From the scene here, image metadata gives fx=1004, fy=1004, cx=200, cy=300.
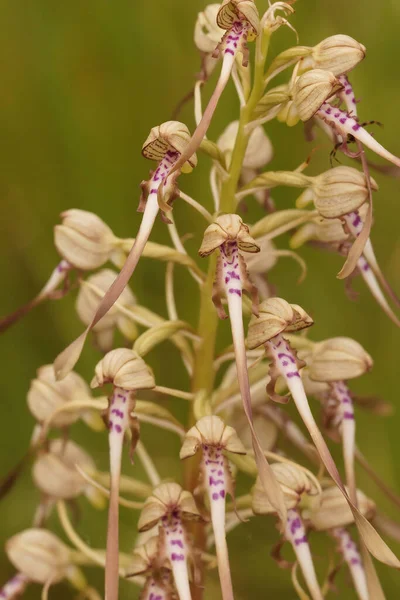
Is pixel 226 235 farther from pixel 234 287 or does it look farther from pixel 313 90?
pixel 313 90

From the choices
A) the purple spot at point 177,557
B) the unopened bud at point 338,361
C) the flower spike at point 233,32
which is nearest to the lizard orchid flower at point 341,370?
the unopened bud at point 338,361

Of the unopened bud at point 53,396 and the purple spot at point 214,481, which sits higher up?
the unopened bud at point 53,396

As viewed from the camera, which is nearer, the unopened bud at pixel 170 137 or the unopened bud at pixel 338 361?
the unopened bud at pixel 170 137

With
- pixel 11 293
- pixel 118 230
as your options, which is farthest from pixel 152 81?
pixel 11 293

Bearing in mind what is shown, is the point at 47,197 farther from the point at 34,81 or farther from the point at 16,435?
the point at 16,435

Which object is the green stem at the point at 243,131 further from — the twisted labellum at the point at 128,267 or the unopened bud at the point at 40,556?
the unopened bud at the point at 40,556

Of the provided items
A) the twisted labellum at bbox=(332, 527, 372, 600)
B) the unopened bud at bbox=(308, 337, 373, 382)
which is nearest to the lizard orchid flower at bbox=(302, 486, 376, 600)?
the twisted labellum at bbox=(332, 527, 372, 600)

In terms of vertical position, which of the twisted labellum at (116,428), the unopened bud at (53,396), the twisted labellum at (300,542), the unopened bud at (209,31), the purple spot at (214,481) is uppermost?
the unopened bud at (209,31)
